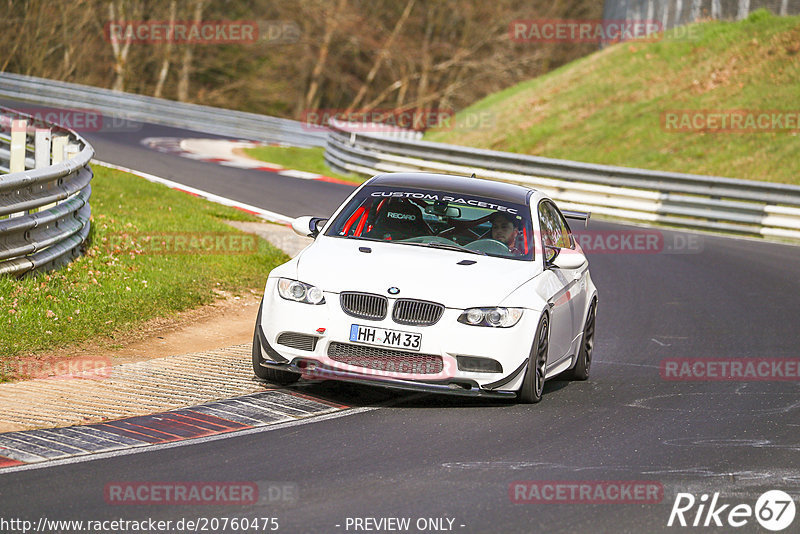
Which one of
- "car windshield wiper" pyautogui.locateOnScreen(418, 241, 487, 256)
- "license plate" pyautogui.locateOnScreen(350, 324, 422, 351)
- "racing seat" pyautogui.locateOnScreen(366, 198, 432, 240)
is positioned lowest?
"license plate" pyautogui.locateOnScreen(350, 324, 422, 351)

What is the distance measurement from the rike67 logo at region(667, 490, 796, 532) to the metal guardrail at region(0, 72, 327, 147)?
104ft

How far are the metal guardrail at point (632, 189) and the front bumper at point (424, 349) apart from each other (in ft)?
51.1

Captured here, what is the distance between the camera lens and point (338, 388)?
8.63m

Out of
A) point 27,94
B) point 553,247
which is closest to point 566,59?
point 27,94

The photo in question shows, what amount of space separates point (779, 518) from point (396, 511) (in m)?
1.94

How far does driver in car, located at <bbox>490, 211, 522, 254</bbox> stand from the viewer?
9.06 m

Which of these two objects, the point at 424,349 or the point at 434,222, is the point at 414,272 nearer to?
the point at 424,349

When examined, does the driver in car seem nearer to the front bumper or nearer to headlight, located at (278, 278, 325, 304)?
the front bumper

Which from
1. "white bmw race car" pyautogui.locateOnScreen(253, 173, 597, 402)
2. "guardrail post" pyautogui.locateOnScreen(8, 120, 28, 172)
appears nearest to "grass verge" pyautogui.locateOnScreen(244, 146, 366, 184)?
"guardrail post" pyautogui.locateOnScreen(8, 120, 28, 172)

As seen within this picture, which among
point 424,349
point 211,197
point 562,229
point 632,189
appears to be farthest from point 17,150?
point 632,189

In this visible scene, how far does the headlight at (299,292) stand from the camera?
26.4ft

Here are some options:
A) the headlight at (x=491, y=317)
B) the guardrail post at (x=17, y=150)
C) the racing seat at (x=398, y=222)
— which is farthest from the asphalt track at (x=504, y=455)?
the guardrail post at (x=17, y=150)

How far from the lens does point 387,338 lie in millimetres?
7832

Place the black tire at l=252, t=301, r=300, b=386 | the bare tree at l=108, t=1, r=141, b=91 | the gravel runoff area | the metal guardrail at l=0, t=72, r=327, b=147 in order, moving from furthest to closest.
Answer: the bare tree at l=108, t=1, r=141, b=91 → the metal guardrail at l=0, t=72, r=327, b=147 → the black tire at l=252, t=301, r=300, b=386 → the gravel runoff area
